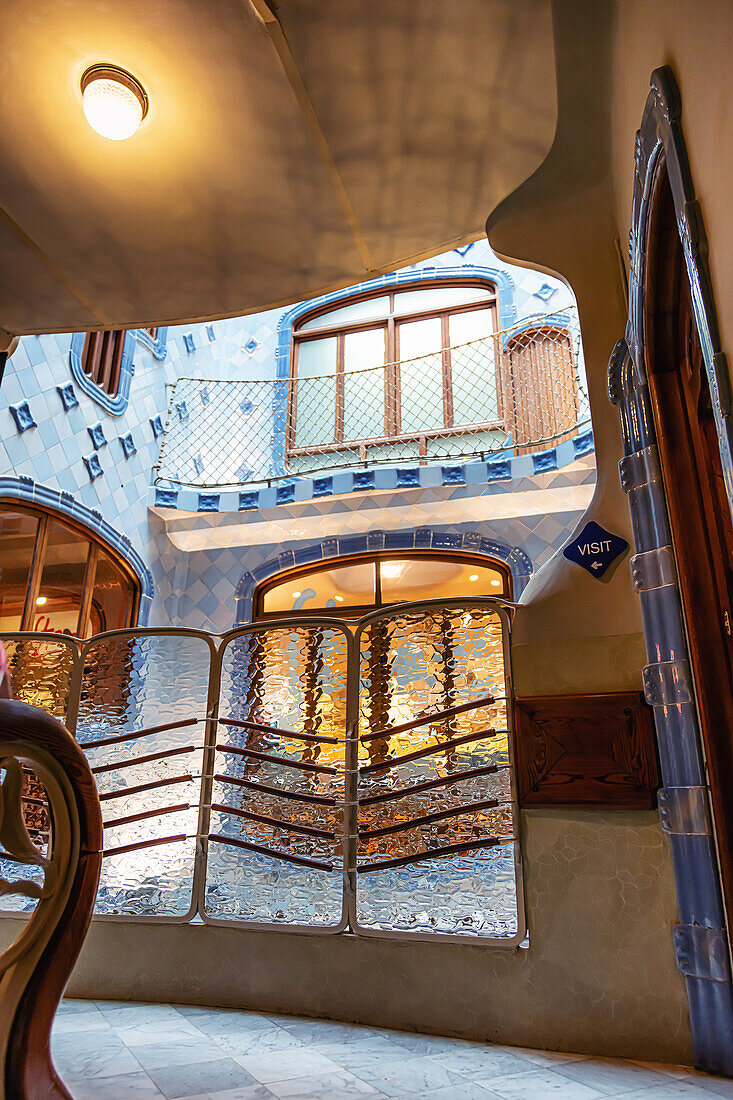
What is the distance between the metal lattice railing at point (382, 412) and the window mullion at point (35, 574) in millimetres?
1702

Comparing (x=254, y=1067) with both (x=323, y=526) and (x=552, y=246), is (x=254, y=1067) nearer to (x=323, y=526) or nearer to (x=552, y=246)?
(x=552, y=246)

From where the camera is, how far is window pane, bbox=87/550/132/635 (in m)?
5.95

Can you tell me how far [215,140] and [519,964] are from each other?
2963mm

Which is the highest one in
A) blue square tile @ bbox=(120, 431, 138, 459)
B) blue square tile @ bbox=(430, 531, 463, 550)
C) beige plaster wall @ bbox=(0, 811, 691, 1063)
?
blue square tile @ bbox=(120, 431, 138, 459)

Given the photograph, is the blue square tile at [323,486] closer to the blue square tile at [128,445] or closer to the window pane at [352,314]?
the blue square tile at [128,445]

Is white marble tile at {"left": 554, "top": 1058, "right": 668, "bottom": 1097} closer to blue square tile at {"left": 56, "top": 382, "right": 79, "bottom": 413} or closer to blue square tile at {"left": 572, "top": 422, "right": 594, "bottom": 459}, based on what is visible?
blue square tile at {"left": 572, "top": 422, "right": 594, "bottom": 459}

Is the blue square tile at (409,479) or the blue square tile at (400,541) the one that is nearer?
the blue square tile at (409,479)

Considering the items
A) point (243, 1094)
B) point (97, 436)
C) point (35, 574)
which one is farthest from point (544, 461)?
point (243, 1094)

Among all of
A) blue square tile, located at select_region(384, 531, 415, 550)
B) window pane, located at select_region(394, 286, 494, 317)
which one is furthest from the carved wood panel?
window pane, located at select_region(394, 286, 494, 317)

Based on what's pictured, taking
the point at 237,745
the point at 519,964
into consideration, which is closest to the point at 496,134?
the point at 237,745

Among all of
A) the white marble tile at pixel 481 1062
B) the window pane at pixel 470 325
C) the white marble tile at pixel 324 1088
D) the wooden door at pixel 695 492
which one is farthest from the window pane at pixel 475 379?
the white marble tile at pixel 324 1088

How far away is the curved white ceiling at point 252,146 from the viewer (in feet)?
7.18

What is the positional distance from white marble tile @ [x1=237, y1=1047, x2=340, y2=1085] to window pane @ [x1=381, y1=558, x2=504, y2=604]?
4.78m

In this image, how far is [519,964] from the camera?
2.23 metres
